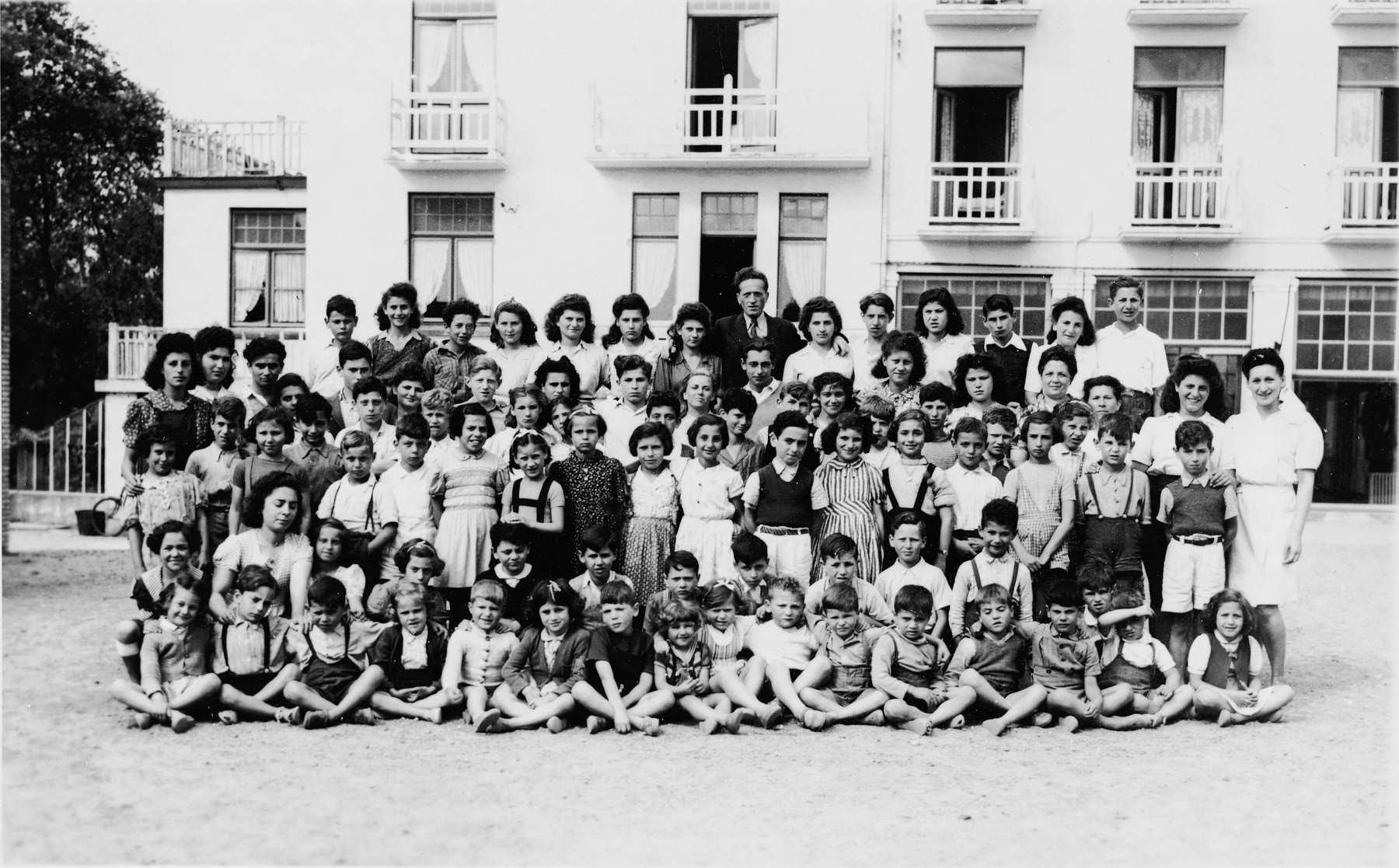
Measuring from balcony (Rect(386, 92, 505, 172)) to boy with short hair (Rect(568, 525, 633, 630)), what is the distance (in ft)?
36.3

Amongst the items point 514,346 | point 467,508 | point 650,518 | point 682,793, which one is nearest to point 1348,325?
point 514,346

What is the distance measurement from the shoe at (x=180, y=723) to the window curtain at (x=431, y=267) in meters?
12.1

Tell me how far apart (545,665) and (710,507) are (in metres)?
1.23

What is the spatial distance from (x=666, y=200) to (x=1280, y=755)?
12.6m

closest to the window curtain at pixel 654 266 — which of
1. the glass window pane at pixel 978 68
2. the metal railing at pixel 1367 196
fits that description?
the glass window pane at pixel 978 68

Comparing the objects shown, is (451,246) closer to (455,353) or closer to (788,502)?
(455,353)

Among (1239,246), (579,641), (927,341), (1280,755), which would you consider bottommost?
(1280,755)

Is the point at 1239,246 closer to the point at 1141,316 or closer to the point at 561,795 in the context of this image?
the point at 1141,316

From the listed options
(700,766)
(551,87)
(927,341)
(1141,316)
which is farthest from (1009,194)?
(700,766)

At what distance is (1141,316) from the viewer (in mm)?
16688

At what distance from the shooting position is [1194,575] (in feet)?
22.4

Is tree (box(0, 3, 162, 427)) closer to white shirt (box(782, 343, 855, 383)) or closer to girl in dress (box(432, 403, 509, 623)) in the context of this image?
girl in dress (box(432, 403, 509, 623))

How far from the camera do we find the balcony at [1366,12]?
51.6 ft

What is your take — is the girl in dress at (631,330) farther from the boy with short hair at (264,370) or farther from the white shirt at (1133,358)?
the white shirt at (1133,358)
